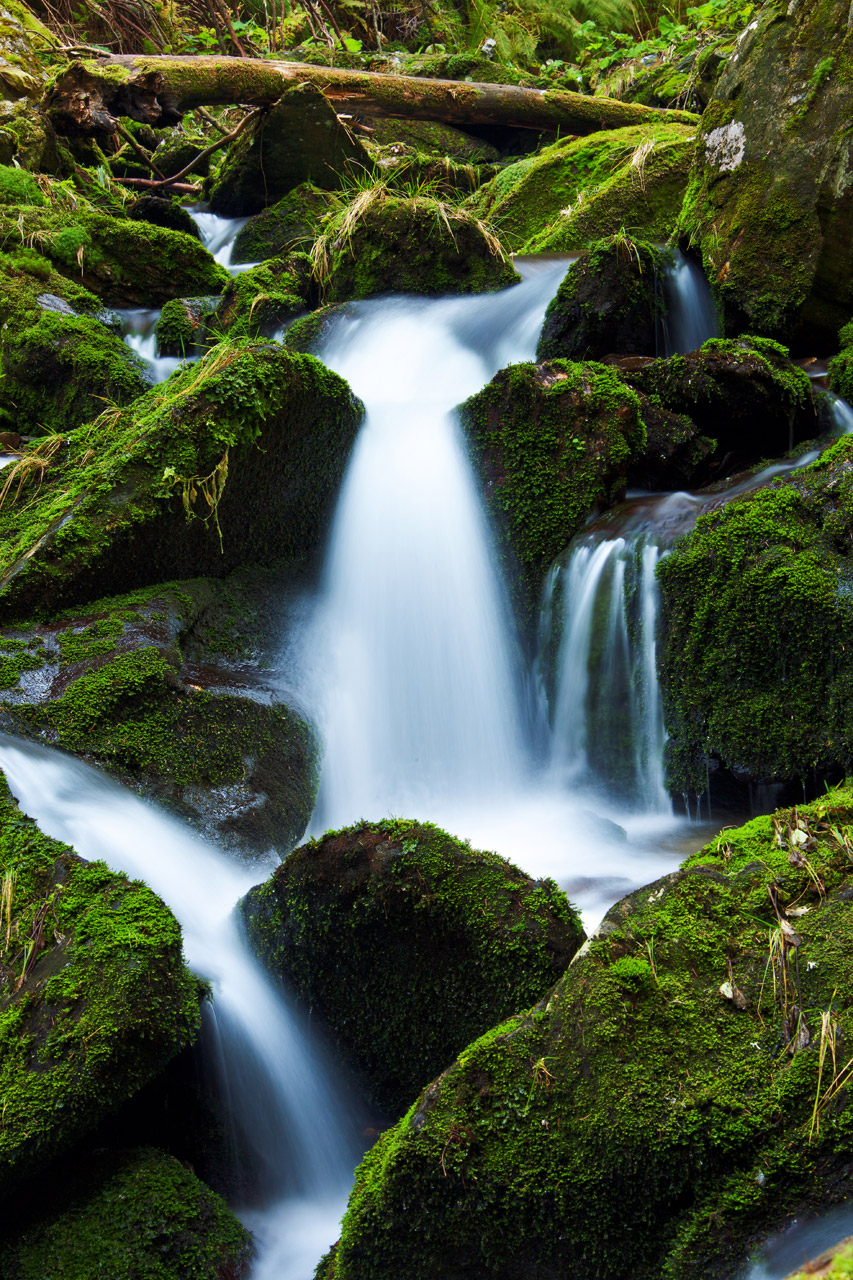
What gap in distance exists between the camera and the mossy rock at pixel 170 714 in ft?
13.5

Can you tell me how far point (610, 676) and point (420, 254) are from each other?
5.00m

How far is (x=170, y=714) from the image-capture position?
4309 mm

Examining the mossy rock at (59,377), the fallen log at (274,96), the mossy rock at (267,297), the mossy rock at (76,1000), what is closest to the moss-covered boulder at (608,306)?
the mossy rock at (267,297)

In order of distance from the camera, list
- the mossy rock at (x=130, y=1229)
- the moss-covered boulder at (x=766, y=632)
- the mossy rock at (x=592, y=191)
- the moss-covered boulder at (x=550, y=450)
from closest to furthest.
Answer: the mossy rock at (x=130, y=1229) < the moss-covered boulder at (x=766, y=632) < the moss-covered boulder at (x=550, y=450) < the mossy rock at (x=592, y=191)

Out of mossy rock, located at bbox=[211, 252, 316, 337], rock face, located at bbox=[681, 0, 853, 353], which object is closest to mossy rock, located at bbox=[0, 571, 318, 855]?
mossy rock, located at bbox=[211, 252, 316, 337]

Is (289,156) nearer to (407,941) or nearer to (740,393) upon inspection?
(740,393)

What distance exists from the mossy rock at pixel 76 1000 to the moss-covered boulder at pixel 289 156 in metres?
9.60

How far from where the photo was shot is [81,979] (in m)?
2.65

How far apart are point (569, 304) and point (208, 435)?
3.33 metres

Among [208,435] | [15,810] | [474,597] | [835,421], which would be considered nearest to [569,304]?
[835,421]

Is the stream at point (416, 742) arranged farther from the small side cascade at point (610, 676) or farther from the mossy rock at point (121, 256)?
the mossy rock at point (121, 256)

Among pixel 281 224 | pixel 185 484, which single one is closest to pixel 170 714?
pixel 185 484

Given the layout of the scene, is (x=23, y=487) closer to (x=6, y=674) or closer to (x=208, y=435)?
(x=208, y=435)

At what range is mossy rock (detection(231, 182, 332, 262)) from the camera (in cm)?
994
